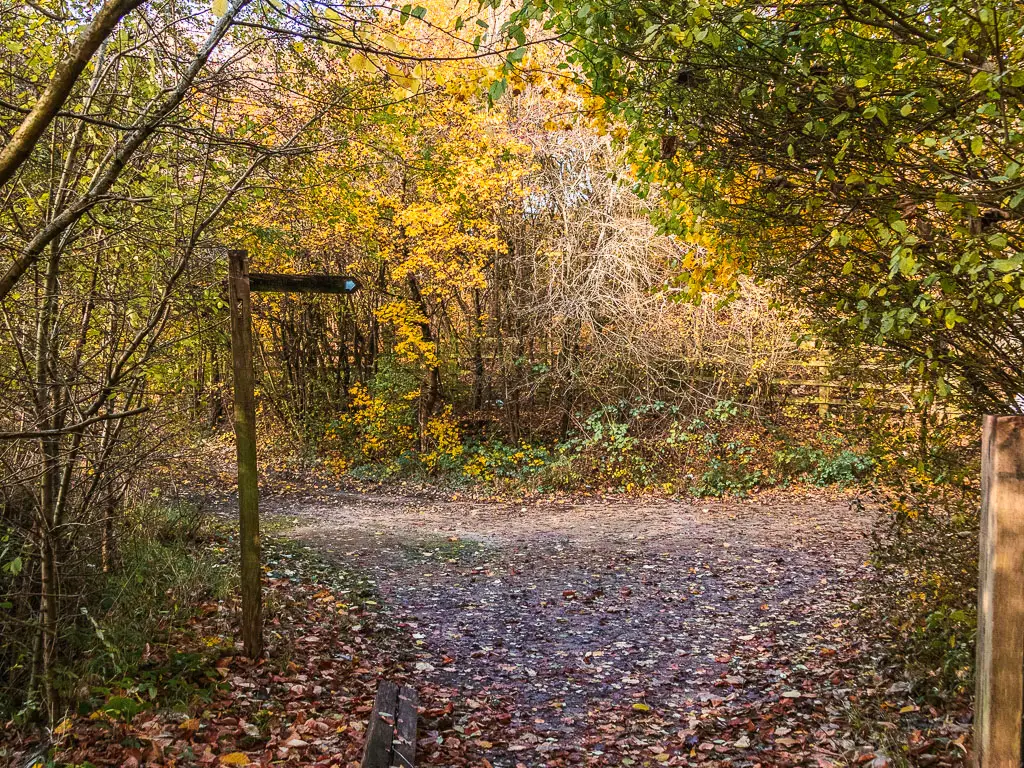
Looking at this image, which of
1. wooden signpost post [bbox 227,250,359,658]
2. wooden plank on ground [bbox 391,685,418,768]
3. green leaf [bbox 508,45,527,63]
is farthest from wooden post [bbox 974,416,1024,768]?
wooden signpost post [bbox 227,250,359,658]

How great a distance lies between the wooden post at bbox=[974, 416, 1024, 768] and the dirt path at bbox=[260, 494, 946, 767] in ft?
5.73

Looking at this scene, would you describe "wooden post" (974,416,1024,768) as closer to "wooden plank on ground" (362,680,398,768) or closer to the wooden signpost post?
"wooden plank on ground" (362,680,398,768)

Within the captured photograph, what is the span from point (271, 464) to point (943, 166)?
47.1 feet

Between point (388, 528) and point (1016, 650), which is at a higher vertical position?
point (1016, 650)

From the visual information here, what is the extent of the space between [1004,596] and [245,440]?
14.4 ft

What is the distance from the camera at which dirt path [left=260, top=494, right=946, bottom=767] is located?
4.33 meters

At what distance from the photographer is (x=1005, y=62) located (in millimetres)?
2779

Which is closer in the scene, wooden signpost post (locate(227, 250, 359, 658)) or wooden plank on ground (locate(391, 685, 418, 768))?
wooden plank on ground (locate(391, 685, 418, 768))

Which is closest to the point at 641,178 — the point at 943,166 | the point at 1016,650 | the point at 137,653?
the point at 943,166

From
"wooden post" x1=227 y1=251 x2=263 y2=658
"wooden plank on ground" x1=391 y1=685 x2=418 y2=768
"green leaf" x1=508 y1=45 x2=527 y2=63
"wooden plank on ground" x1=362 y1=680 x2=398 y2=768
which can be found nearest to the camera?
"green leaf" x1=508 y1=45 x2=527 y2=63

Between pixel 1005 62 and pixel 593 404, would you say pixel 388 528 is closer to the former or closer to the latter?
pixel 593 404

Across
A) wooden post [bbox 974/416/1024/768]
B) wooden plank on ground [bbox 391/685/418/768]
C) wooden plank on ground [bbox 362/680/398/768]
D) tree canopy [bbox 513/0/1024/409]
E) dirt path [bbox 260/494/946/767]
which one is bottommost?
dirt path [bbox 260/494/946/767]

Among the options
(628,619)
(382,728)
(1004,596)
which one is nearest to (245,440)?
(382,728)

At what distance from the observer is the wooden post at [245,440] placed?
15.8 ft
